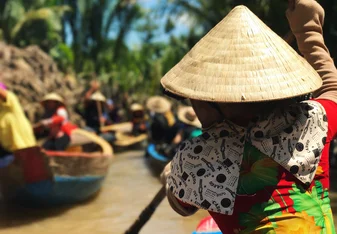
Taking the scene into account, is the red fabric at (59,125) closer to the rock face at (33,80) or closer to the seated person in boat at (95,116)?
the seated person in boat at (95,116)

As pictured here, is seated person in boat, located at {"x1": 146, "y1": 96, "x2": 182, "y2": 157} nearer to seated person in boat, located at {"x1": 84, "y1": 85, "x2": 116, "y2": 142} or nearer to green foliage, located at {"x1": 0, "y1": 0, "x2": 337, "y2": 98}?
seated person in boat, located at {"x1": 84, "y1": 85, "x2": 116, "y2": 142}

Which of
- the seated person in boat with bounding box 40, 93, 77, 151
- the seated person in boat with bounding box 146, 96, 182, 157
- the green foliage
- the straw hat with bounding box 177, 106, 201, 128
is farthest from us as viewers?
the green foliage

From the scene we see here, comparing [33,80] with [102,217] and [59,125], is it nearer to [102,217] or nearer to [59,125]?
[59,125]

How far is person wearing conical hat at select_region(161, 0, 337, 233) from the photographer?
136cm

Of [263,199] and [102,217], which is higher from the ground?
[263,199]

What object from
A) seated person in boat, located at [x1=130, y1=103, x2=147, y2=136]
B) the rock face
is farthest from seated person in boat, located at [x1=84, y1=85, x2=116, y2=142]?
the rock face

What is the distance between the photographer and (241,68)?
4.51 ft

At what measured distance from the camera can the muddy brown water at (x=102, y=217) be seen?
18.4ft

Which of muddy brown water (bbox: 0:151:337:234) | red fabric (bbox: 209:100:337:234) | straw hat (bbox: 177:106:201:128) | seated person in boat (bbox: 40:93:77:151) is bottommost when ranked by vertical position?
muddy brown water (bbox: 0:151:337:234)

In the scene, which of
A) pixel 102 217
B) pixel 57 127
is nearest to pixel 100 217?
pixel 102 217

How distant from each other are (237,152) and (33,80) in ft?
40.6

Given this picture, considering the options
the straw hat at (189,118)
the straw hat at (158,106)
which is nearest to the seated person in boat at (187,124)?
the straw hat at (189,118)

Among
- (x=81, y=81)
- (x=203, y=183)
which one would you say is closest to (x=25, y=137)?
(x=203, y=183)

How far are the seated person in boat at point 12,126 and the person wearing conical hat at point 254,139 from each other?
4.10 m
